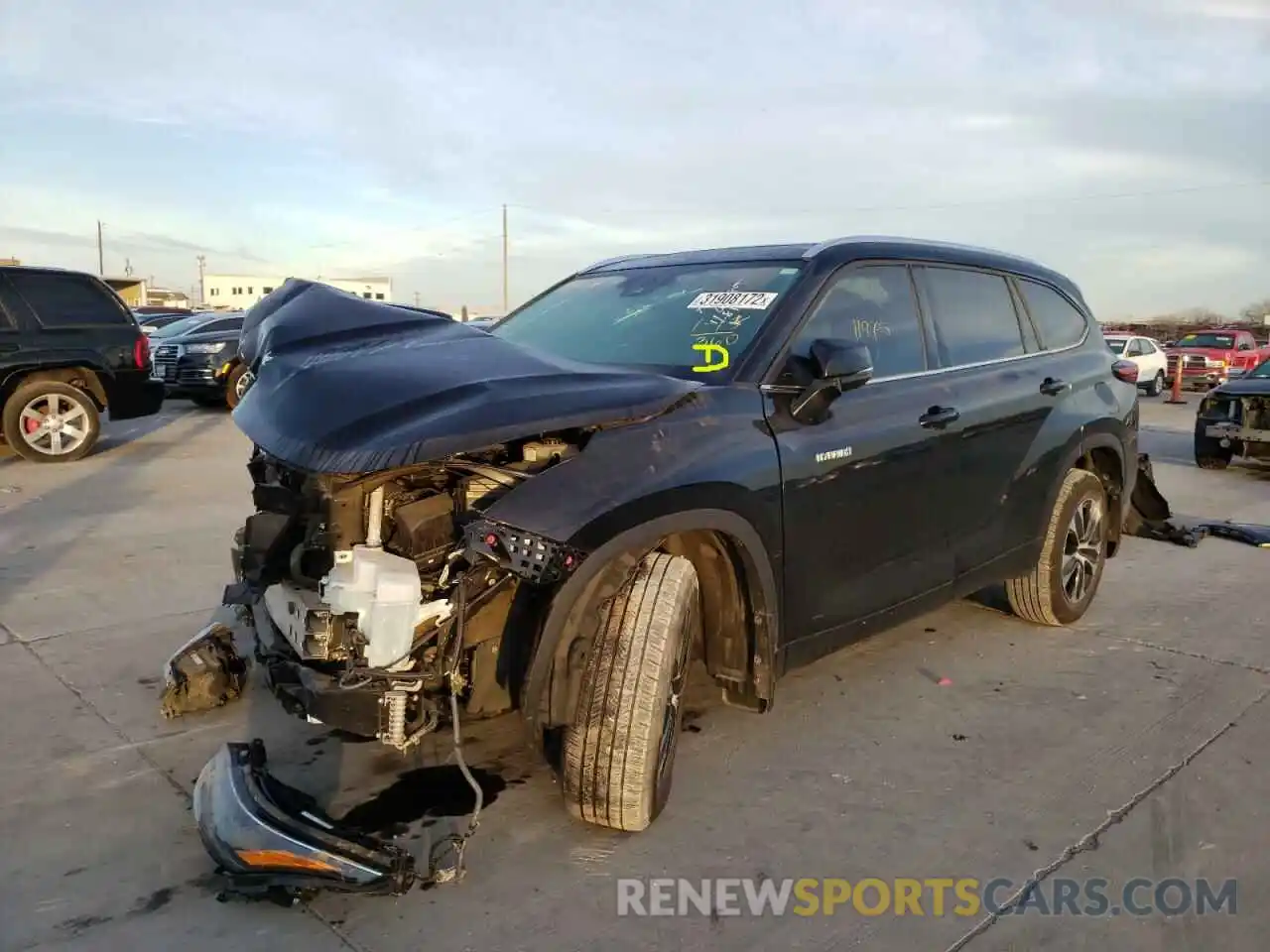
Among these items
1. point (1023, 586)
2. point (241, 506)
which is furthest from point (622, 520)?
point (241, 506)

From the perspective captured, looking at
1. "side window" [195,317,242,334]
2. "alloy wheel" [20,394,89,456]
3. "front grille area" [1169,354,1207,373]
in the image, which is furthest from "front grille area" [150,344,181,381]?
"front grille area" [1169,354,1207,373]

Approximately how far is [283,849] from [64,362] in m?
9.42

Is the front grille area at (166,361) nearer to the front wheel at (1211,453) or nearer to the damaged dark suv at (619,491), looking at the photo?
the damaged dark suv at (619,491)

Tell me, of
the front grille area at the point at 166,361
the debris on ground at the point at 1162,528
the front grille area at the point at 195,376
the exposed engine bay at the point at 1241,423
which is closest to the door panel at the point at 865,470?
the debris on ground at the point at 1162,528

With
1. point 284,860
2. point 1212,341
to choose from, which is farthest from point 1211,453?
point 1212,341

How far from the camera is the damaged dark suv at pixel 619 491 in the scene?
2.72m

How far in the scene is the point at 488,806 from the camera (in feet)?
10.6

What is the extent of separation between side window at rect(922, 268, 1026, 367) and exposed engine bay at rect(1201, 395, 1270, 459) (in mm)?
7557

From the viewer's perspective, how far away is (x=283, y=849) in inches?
99.8

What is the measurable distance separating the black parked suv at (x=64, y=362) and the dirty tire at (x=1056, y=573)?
936 cm

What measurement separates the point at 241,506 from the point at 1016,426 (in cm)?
618

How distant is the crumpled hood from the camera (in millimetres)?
2596

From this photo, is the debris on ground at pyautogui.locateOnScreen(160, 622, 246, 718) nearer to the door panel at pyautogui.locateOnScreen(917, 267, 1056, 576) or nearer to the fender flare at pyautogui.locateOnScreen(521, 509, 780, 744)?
the fender flare at pyautogui.locateOnScreen(521, 509, 780, 744)

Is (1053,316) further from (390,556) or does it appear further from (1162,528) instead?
(390,556)
